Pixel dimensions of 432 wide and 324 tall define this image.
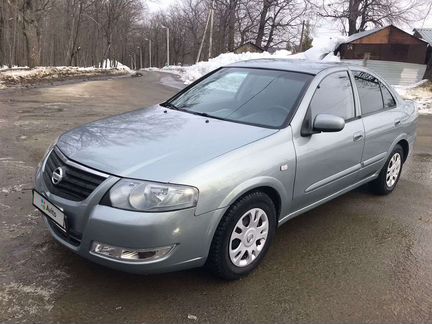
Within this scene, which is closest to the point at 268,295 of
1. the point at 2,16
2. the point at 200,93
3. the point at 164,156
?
the point at 164,156

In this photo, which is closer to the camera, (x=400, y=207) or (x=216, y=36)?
(x=400, y=207)

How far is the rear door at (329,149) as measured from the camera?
3.57 metres

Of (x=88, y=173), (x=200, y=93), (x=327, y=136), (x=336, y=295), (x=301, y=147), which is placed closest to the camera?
(x=88, y=173)

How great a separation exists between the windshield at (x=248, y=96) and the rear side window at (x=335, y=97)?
17cm

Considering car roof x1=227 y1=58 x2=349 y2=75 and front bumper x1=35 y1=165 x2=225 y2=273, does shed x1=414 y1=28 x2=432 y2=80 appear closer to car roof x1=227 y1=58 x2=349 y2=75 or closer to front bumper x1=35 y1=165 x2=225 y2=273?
car roof x1=227 y1=58 x2=349 y2=75

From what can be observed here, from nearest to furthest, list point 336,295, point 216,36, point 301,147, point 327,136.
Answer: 1. point 336,295
2. point 301,147
3. point 327,136
4. point 216,36

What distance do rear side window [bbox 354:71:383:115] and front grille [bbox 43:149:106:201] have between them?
286 centimetres

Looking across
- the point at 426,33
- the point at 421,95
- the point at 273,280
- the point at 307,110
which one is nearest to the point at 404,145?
the point at 307,110

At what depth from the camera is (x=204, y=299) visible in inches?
115

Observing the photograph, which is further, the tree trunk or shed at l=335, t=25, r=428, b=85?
the tree trunk

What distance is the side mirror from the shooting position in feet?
11.5

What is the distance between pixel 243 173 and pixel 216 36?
4855 centimetres

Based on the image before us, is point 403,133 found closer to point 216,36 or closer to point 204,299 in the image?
point 204,299

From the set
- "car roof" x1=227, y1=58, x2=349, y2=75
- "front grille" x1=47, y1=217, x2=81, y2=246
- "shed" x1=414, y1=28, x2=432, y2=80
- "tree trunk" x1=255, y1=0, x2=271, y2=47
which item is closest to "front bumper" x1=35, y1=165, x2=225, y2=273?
"front grille" x1=47, y1=217, x2=81, y2=246
